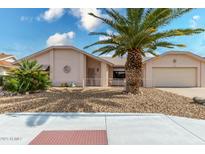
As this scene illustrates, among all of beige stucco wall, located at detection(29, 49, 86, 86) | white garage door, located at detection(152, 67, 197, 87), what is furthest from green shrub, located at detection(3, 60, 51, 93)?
white garage door, located at detection(152, 67, 197, 87)

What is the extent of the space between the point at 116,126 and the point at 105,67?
17471mm

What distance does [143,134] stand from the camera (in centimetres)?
643

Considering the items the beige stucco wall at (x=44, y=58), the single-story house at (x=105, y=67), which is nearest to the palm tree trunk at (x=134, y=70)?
the single-story house at (x=105, y=67)

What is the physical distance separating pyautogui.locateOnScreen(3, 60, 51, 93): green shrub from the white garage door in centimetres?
1318

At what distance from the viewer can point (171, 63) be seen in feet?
80.2

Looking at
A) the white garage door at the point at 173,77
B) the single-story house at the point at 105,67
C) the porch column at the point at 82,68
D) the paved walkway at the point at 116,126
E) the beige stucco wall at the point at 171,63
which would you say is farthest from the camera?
the white garage door at the point at 173,77

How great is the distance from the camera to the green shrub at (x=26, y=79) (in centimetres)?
1582

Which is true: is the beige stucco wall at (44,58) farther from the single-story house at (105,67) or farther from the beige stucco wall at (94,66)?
the beige stucco wall at (94,66)

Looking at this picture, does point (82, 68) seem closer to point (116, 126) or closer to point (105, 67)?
point (105, 67)

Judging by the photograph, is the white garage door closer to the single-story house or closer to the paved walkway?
the single-story house

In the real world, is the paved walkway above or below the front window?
below

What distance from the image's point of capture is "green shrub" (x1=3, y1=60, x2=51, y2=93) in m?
15.8

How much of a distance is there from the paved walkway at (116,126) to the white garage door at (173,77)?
1634 cm
